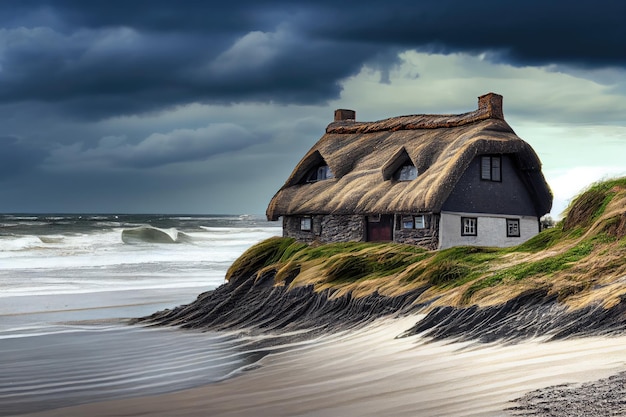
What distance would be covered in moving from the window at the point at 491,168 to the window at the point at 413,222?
8.92ft

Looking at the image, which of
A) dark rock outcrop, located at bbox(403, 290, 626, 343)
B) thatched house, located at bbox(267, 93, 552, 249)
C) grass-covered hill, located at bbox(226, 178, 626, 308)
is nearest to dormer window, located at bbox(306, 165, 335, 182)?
thatched house, located at bbox(267, 93, 552, 249)

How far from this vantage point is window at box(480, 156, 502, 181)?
1050 inches

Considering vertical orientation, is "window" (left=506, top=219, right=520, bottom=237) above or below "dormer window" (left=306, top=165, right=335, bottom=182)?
below

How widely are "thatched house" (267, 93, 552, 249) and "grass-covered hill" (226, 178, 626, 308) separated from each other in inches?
265

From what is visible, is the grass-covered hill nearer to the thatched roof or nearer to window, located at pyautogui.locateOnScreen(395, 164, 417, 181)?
the thatched roof

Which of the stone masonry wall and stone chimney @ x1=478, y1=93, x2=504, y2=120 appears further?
the stone masonry wall

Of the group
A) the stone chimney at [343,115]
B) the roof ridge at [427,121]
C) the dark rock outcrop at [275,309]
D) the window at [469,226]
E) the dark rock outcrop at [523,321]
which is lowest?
the dark rock outcrop at [275,309]

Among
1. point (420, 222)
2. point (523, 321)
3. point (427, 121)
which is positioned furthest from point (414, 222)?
point (523, 321)

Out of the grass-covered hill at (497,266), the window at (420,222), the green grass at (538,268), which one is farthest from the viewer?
the window at (420,222)

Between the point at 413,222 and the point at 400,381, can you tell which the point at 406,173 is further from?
the point at 400,381

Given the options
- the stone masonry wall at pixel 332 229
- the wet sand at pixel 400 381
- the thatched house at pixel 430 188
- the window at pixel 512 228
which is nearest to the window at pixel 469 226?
the thatched house at pixel 430 188

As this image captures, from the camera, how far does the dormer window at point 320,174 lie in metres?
30.4

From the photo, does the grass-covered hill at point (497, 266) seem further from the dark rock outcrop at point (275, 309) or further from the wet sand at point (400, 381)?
the wet sand at point (400, 381)

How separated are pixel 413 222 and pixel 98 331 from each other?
11.7 m
